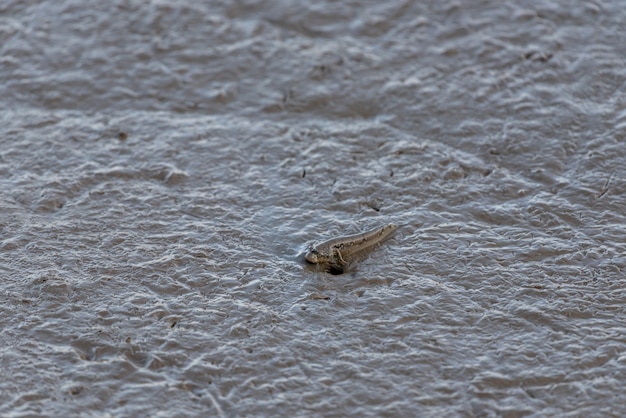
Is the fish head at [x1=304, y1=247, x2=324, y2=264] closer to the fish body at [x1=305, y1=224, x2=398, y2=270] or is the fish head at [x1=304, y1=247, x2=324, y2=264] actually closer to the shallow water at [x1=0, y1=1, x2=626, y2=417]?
the fish body at [x1=305, y1=224, x2=398, y2=270]

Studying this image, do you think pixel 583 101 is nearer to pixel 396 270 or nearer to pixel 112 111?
pixel 396 270

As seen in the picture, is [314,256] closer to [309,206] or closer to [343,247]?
[343,247]

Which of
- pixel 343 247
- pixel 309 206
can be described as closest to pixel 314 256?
pixel 343 247

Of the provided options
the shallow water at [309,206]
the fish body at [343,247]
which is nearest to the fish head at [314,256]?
the fish body at [343,247]

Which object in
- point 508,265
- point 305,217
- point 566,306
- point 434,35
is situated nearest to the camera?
point 566,306

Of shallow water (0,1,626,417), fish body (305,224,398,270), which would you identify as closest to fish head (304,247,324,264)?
fish body (305,224,398,270)

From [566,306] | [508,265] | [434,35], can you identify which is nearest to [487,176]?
[508,265]
